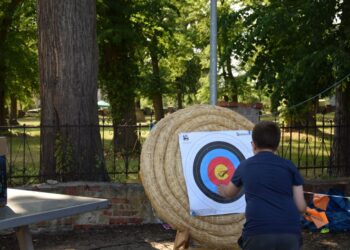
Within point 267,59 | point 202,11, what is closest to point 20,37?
point 202,11

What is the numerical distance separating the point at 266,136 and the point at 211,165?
2165 mm

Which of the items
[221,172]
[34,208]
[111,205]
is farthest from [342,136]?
[34,208]

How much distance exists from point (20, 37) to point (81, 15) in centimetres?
1868

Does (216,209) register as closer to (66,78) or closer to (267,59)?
(66,78)

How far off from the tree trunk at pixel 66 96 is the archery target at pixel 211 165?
241 cm

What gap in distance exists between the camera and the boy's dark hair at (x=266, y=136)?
12.8ft

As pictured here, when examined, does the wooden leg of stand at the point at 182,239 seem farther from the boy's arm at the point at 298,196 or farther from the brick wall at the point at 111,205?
the brick wall at the point at 111,205

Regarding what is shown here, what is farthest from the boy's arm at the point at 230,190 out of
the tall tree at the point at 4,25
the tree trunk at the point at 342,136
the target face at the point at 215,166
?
the tall tree at the point at 4,25

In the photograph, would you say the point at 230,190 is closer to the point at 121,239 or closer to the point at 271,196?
the point at 271,196

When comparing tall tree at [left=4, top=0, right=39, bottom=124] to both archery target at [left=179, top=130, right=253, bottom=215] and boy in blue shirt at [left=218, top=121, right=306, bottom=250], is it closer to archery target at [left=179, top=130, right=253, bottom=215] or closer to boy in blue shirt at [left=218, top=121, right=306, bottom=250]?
archery target at [left=179, top=130, right=253, bottom=215]

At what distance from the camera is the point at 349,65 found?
8625 millimetres

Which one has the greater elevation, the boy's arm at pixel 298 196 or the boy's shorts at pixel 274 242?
the boy's arm at pixel 298 196

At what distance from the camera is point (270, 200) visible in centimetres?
376

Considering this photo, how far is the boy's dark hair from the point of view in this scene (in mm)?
3887
